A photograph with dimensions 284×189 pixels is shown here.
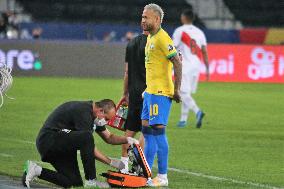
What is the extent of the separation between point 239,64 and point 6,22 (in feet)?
27.2

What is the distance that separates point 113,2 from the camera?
40688 millimetres

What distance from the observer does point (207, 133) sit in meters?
17.7

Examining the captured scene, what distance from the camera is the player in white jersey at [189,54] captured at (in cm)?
1917

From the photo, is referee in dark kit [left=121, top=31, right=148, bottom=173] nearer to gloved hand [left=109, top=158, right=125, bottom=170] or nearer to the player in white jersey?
gloved hand [left=109, top=158, right=125, bottom=170]

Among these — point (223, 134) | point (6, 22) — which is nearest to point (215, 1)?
point (6, 22)

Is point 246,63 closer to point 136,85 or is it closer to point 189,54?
point 189,54

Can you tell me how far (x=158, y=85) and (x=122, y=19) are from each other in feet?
96.7

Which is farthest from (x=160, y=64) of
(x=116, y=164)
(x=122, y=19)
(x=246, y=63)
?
(x=122, y=19)

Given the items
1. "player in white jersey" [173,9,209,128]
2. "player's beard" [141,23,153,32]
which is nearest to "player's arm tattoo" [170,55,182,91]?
"player's beard" [141,23,153,32]

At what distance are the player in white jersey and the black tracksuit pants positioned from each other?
27.7 feet

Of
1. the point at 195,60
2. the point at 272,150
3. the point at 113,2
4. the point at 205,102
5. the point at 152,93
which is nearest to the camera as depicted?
the point at 152,93

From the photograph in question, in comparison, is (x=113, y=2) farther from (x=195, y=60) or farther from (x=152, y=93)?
(x=152, y=93)

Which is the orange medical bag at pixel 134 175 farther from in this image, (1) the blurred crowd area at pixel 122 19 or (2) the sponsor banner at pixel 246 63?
(1) the blurred crowd area at pixel 122 19

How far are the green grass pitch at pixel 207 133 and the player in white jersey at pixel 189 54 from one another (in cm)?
35
